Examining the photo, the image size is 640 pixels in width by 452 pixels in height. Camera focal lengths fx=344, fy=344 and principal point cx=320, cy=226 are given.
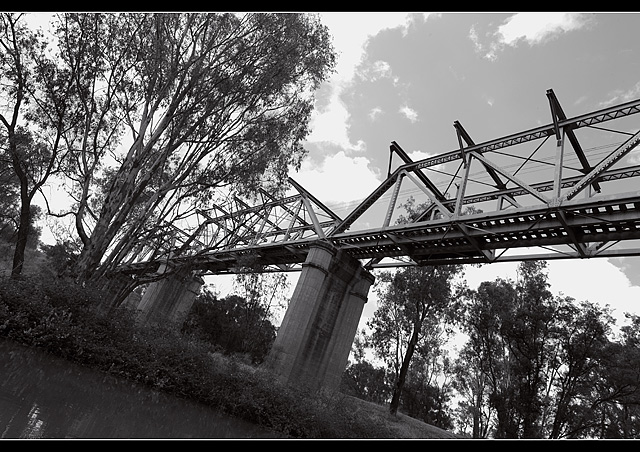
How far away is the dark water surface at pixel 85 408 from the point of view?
14.1 ft

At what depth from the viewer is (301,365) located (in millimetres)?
15789

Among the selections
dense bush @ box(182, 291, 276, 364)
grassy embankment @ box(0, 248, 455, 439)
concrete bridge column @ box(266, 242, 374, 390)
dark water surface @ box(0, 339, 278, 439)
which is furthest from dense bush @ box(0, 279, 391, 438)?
dense bush @ box(182, 291, 276, 364)

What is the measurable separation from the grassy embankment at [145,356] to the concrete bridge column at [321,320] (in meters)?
4.49

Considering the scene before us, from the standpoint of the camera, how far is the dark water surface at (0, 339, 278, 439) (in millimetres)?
4297

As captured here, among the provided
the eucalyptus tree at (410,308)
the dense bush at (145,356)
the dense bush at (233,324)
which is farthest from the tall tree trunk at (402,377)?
the dense bush at (145,356)

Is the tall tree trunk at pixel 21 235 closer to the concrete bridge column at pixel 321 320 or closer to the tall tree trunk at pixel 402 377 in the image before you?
the concrete bridge column at pixel 321 320

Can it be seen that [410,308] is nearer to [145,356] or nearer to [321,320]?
[321,320]

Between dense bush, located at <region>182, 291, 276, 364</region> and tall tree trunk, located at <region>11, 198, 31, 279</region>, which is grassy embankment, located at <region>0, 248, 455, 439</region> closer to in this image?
tall tree trunk, located at <region>11, 198, 31, 279</region>

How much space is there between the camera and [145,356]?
8664mm

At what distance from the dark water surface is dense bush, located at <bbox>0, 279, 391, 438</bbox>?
0.36 m

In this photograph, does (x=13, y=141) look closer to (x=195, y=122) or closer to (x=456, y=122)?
(x=195, y=122)

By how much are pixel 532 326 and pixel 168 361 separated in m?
17.4

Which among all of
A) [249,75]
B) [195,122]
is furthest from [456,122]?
[195,122]

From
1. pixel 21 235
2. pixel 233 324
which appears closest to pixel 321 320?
pixel 21 235
